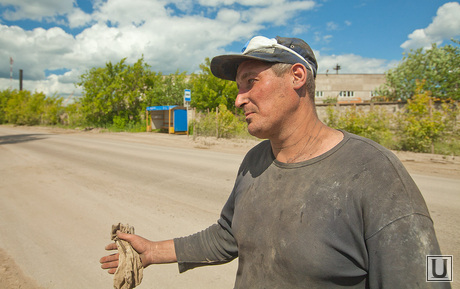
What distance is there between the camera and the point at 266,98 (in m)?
1.44

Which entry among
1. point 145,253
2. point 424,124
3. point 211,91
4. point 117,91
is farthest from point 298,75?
point 117,91

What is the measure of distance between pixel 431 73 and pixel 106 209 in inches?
1223

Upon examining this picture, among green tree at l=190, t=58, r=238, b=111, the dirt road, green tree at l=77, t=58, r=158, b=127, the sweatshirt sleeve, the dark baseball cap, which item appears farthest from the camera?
green tree at l=77, t=58, r=158, b=127

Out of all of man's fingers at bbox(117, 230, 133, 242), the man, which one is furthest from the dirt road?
the man

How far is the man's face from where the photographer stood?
1410mm

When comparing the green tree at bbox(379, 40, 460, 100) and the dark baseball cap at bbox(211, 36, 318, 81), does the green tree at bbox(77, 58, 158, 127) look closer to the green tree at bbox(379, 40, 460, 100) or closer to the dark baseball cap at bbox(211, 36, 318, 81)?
the green tree at bbox(379, 40, 460, 100)

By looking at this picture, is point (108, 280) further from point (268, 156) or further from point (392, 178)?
point (392, 178)

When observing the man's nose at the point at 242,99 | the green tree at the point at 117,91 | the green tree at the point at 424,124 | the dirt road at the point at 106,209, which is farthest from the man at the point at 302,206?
the green tree at the point at 117,91

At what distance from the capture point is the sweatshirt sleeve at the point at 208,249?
1.64 metres

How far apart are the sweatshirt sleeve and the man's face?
2.04 ft

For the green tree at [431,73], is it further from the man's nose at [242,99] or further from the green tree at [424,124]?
the man's nose at [242,99]

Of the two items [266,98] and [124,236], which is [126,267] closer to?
[124,236]

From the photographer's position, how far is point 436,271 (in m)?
0.92

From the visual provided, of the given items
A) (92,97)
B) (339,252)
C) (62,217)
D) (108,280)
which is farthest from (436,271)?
(92,97)
